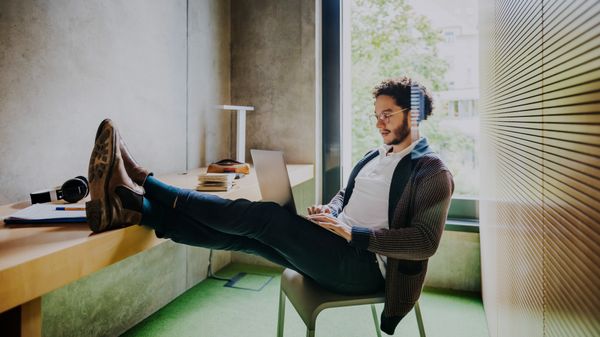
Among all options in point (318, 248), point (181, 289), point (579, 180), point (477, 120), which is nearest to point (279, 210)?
point (318, 248)

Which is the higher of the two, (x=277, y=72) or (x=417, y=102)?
(x=277, y=72)

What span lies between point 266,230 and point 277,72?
6.05 ft

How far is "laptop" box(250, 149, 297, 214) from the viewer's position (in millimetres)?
1427

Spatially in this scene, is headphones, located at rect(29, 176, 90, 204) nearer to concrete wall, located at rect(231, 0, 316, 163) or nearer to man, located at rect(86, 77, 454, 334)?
man, located at rect(86, 77, 454, 334)

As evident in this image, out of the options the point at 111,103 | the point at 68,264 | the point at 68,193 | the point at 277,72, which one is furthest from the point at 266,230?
the point at 277,72

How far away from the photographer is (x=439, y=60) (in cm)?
263

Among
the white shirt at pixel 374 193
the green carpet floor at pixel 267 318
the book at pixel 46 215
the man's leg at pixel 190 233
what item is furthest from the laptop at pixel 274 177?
the green carpet floor at pixel 267 318

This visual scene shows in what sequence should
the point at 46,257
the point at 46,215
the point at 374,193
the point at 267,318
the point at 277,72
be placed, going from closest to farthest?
the point at 46,257
the point at 46,215
the point at 374,193
the point at 267,318
the point at 277,72

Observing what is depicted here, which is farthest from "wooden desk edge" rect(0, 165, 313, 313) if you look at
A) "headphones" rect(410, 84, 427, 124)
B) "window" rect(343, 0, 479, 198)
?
"window" rect(343, 0, 479, 198)

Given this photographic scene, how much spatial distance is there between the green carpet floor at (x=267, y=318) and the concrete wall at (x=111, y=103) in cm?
15

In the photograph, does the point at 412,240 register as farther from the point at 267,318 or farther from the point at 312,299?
the point at 267,318

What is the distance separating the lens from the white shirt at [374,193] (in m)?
1.62

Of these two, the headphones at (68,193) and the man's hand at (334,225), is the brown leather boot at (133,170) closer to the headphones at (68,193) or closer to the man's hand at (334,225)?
the headphones at (68,193)

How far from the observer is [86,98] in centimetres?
179
